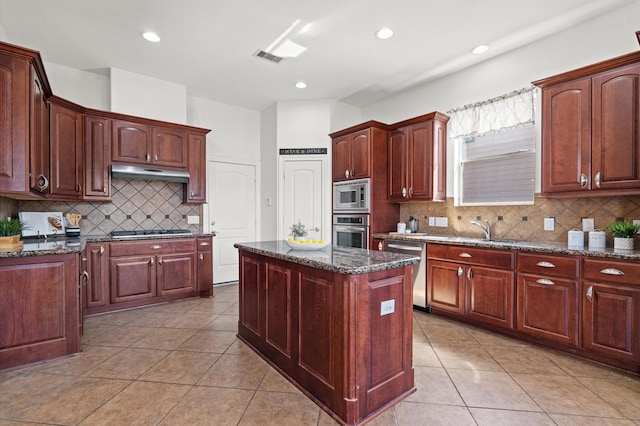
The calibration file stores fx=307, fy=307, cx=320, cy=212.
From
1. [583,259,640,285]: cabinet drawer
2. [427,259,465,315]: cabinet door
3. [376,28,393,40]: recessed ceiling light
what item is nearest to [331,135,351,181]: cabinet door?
[376,28,393,40]: recessed ceiling light

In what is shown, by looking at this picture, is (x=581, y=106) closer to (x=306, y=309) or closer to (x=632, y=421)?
(x=632, y=421)

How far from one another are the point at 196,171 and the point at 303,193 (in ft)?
5.39

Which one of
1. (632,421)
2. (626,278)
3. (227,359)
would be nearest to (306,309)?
(227,359)

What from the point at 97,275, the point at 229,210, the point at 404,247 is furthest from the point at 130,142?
the point at 404,247

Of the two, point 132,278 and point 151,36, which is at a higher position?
point 151,36

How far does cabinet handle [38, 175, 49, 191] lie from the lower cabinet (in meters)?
0.98

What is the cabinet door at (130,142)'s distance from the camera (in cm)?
381

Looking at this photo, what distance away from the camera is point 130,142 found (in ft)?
12.8

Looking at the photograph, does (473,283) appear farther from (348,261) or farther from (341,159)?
(341,159)

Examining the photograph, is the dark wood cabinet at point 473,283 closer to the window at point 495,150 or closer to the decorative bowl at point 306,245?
the window at point 495,150

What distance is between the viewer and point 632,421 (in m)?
1.73

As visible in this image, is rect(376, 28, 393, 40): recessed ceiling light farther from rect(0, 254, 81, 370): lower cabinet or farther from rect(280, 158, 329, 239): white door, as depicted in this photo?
rect(0, 254, 81, 370): lower cabinet

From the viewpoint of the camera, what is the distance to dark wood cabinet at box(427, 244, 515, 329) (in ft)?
9.39

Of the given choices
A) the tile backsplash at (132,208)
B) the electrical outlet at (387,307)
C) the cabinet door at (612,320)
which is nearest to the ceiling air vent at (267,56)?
the tile backsplash at (132,208)
